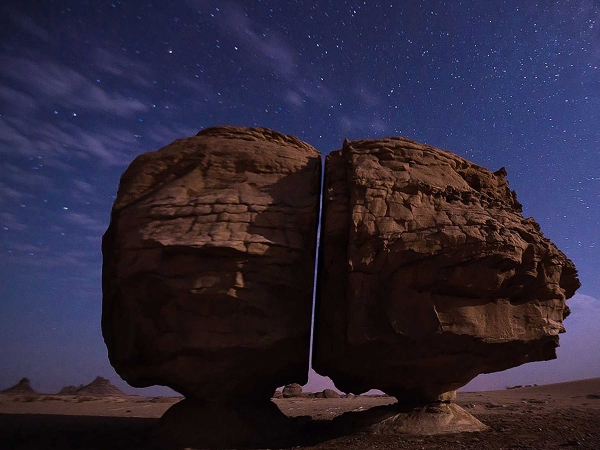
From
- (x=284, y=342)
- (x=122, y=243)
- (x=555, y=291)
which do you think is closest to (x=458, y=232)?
(x=555, y=291)

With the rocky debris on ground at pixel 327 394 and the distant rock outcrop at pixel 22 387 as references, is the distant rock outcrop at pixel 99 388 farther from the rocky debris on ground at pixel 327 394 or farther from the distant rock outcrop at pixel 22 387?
the rocky debris on ground at pixel 327 394

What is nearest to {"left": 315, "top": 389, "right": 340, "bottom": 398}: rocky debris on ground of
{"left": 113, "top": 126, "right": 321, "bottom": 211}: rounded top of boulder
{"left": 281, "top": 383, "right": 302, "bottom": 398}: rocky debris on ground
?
{"left": 281, "top": 383, "right": 302, "bottom": 398}: rocky debris on ground

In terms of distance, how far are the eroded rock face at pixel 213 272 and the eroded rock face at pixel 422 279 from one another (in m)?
0.81

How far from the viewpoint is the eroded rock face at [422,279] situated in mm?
7973

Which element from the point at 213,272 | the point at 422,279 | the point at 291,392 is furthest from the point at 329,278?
the point at 291,392

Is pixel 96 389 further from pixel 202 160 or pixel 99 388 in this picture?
pixel 202 160

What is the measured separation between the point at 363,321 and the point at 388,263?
1.18m

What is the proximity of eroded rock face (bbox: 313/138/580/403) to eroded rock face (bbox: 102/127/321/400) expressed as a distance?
A: 807mm

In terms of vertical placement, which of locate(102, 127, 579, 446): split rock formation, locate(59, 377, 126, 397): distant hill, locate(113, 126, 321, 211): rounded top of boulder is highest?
locate(113, 126, 321, 211): rounded top of boulder

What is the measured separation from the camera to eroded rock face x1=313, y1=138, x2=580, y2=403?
314 inches

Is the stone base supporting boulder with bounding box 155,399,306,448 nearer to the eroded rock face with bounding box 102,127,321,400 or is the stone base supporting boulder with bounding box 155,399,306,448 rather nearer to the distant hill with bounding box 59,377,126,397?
the eroded rock face with bounding box 102,127,321,400

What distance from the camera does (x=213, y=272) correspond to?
8141 mm

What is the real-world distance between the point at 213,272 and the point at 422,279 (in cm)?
395

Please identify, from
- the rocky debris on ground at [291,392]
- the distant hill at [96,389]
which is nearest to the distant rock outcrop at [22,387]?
the distant hill at [96,389]
